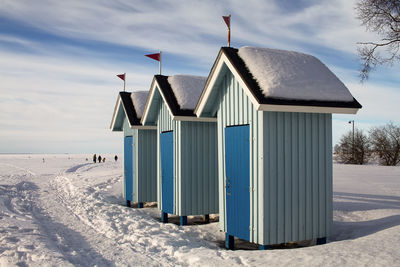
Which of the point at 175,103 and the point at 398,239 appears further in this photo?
the point at 175,103

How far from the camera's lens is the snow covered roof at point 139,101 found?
13109 millimetres

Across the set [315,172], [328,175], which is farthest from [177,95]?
[328,175]

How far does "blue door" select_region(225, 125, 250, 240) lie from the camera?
7.12m

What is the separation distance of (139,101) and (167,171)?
3.98 m

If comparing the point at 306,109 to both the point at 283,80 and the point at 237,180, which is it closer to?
the point at 283,80

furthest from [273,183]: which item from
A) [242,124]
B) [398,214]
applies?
[398,214]

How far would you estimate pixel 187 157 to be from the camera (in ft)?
32.2

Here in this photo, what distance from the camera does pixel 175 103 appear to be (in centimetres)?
988

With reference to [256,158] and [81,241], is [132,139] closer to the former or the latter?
[81,241]

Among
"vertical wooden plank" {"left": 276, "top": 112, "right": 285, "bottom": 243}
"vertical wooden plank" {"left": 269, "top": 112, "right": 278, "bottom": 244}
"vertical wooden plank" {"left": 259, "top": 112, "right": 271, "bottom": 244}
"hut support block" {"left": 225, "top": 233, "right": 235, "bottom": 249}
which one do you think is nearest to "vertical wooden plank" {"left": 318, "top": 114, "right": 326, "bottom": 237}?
"vertical wooden plank" {"left": 276, "top": 112, "right": 285, "bottom": 243}

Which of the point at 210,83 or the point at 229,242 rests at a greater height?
the point at 210,83

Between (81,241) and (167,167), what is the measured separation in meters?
3.35

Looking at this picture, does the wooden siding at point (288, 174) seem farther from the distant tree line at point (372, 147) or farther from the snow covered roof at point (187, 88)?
the distant tree line at point (372, 147)

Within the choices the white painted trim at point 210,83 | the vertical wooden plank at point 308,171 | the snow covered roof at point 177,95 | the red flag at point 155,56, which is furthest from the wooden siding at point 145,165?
the vertical wooden plank at point 308,171
